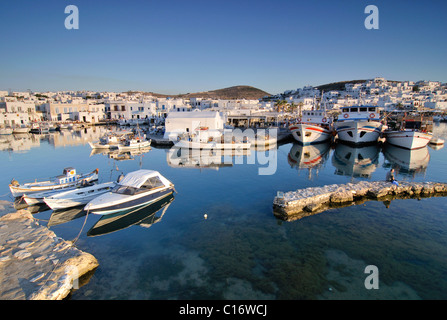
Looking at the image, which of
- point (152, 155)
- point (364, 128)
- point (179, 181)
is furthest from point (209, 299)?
point (364, 128)

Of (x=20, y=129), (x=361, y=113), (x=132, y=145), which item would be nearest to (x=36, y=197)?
(x=132, y=145)

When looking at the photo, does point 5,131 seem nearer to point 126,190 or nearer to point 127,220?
point 126,190

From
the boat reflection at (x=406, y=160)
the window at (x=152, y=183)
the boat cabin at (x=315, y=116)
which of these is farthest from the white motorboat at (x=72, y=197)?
the boat cabin at (x=315, y=116)

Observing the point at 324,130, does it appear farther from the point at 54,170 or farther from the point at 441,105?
the point at 441,105

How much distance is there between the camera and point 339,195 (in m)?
15.5

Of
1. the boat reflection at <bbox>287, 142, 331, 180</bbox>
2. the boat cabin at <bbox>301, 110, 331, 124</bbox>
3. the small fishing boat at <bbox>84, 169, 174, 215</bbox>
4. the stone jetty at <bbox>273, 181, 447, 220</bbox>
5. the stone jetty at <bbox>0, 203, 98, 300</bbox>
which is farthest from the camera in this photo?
the boat cabin at <bbox>301, 110, 331, 124</bbox>

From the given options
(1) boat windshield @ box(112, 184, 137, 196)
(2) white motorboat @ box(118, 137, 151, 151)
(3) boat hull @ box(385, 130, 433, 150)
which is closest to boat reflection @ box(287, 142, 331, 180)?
(3) boat hull @ box(385, 130, 433, 150)

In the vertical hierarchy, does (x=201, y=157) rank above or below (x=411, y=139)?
below

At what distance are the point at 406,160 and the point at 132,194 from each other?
31.3 m

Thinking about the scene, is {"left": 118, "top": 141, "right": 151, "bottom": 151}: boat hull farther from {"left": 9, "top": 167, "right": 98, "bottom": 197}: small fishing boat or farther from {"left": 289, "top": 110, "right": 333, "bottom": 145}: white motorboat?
{"left": 289, "top": 110, "right": 333, "bottom": 145}: white motorboat

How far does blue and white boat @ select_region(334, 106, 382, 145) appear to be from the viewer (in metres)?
36.8

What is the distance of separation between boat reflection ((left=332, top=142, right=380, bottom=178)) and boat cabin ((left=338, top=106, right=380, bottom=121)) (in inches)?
198

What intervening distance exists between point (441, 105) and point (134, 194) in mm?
136881

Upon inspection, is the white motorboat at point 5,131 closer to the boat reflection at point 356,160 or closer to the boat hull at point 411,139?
the boat reflection at point 356,160
